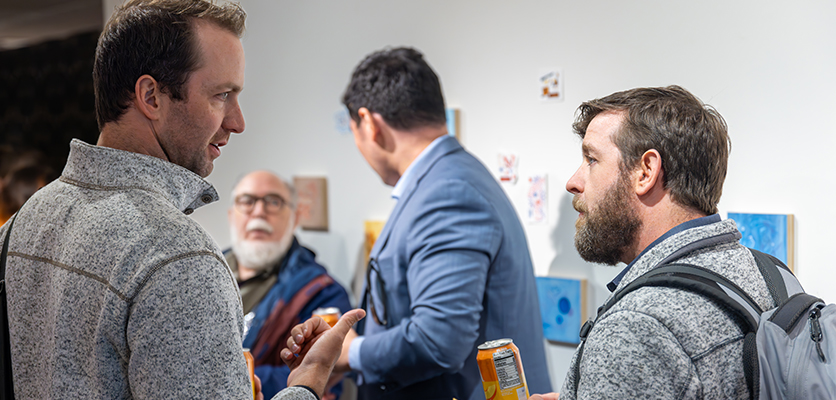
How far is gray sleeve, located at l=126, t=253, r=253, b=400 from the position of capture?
75 centimetres

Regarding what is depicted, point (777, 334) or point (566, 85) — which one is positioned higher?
point (566, 85)

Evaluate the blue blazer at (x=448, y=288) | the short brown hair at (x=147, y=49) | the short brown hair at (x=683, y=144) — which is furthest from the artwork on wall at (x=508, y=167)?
the short brown hair at (x=147, y=49)

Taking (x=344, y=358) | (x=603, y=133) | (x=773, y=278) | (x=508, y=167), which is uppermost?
(x=603, y=133)

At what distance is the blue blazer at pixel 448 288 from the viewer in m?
1.55

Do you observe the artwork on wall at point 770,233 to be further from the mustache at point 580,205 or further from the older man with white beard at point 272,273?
the older man with white beard at point 272,273

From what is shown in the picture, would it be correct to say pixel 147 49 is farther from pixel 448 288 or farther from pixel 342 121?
pixel 342 121

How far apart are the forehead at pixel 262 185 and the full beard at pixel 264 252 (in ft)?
0.44

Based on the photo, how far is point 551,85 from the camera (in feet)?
6.30

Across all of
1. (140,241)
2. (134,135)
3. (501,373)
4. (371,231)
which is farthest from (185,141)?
(371,231)

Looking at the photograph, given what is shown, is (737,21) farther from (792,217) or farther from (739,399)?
(739,399)

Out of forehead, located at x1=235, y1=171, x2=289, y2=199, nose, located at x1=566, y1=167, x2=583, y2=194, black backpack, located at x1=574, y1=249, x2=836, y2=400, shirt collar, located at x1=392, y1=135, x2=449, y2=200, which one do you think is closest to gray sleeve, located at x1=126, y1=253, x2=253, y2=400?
black backpack, located at x1=574, y1=249, x2=836, y2=400

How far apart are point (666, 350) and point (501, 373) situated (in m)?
0.29

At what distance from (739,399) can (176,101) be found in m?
0.87

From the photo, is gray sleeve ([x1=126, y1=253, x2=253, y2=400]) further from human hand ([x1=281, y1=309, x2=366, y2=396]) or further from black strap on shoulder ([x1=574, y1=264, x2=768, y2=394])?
black strap on shoulder ([x1=574, y1=264, x2=768, y2=394])
